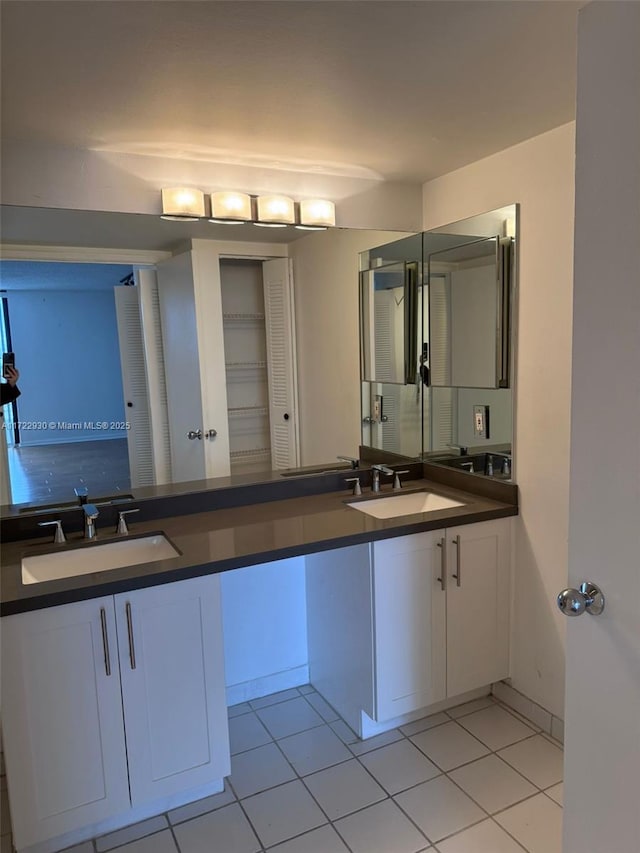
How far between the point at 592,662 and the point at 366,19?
1.49 m

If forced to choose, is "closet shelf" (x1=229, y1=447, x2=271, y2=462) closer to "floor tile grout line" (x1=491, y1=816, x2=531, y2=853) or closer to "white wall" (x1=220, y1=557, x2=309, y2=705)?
"white wall" (x1=220, y1=557, x2=309, y2=705)

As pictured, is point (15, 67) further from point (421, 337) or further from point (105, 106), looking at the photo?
point (421, 337)

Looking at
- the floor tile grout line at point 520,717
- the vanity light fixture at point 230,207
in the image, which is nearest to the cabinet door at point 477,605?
the floor tile grout line at point 520,717

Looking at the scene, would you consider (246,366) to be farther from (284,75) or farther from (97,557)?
(284,75)

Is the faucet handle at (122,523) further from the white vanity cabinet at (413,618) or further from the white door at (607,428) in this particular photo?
the white door at (607,428)

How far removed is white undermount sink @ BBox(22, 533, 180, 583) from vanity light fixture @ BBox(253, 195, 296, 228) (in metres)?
1.27

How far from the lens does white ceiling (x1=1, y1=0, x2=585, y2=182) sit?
1275mm

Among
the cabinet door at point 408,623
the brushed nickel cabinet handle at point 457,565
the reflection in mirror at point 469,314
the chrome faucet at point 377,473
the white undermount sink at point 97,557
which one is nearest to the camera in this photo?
the white undermount sink at point 97,557

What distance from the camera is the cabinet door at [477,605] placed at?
2256 millimetres

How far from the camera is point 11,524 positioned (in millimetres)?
2035

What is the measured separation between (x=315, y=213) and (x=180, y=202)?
1.78 feet

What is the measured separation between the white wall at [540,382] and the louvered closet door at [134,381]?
1427 millimetres

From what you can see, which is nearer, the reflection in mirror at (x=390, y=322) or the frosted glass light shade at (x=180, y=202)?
the frosted glass light shade at (x=180, y=202)

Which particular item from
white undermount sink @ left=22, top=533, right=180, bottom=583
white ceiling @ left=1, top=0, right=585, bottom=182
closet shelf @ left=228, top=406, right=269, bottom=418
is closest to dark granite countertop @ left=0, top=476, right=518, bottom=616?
white undermount sink @ left=22, top=533, right=180, bottom=583
